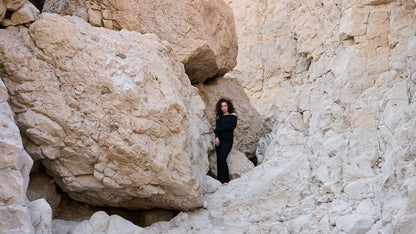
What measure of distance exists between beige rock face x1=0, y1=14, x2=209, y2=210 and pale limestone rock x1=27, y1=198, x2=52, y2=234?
794mm

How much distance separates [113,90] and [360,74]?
9.02 ft

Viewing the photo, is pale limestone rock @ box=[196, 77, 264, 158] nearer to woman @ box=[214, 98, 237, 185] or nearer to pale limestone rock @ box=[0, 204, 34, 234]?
woman @ box=[214, 98, 237, 185]

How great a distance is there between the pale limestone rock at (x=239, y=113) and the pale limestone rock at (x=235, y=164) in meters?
1.10

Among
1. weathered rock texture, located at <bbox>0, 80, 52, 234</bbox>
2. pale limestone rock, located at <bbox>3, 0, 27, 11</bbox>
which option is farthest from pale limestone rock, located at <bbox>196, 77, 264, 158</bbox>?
weathered rock texture, located at <bbox>0, 80, 52, 234</bbox>

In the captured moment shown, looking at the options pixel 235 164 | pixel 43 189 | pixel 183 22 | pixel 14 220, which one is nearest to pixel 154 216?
pixel 43 189

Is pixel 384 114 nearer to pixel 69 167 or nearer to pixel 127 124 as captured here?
pixel 127 124

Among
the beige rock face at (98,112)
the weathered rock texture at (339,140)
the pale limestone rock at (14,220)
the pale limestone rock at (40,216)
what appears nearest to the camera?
the pale limestone rock at (14,220)

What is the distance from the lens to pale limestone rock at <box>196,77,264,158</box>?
7.13 meters

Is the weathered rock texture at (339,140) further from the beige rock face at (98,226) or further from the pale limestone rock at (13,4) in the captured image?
the pale limestone rock at (13,4)

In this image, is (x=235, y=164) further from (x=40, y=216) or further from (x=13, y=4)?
(x=13, y=4)

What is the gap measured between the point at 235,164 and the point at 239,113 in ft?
6.70

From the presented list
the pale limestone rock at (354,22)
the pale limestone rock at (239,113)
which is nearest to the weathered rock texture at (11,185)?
the pale limestone rock at (354,22)

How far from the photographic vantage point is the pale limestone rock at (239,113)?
713cm

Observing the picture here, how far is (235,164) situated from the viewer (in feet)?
18.7
